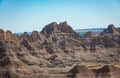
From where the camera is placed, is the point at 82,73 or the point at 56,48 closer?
the point at 82,73

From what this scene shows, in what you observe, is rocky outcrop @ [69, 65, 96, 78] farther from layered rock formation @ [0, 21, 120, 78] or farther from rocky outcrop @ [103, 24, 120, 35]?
rocky outcrop @ [103, 24, 120, 35]

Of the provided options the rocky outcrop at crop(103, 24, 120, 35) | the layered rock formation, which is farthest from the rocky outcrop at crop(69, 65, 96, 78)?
the rocky outcrop at crop(103, 24, 120, 35)

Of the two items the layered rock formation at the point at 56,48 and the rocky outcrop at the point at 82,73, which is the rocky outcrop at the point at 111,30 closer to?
the layered rock formation at the point at 56,48

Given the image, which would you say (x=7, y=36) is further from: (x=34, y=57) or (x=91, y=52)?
(x=91, y=52)

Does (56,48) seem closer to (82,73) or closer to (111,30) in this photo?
(111,30)

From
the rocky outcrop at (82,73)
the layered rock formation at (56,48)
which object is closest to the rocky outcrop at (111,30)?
the layered rock formation at (56,48)

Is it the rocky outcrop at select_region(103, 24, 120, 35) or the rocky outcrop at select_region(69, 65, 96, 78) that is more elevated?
the rocky outcrop at select_region(103, 24, 120, 35)

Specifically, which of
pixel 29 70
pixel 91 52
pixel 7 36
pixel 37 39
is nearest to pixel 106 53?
pixel 91 52

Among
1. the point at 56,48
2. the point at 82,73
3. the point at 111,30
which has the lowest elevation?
the point at 82,73

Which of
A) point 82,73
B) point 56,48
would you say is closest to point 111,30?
point 56,48
